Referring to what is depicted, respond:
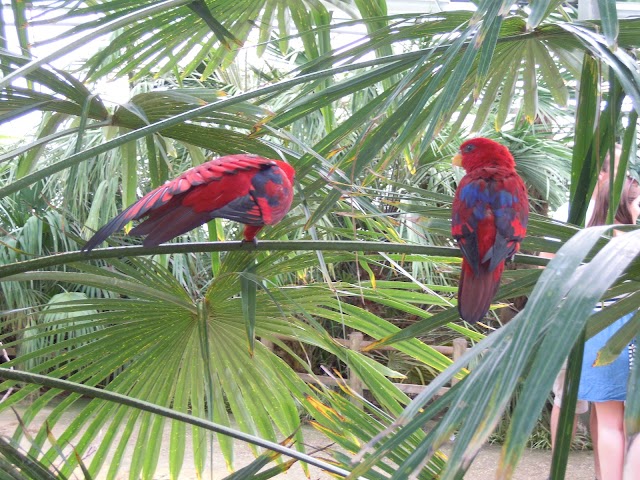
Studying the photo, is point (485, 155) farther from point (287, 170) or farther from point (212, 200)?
point (212, 200)

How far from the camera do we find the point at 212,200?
94cm

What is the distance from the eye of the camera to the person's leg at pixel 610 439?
1686mm

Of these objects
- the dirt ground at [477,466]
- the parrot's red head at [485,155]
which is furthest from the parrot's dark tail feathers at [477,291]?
the dirt ground at [477,466]

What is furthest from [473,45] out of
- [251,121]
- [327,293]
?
[327,293]

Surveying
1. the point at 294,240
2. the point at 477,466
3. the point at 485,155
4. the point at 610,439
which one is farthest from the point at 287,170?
the point at 477,466

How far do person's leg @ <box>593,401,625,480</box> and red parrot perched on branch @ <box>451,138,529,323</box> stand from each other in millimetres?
1000

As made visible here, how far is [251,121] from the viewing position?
3.62 feet

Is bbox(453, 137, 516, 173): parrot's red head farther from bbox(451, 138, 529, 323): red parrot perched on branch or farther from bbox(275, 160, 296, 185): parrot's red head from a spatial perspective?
bbox(275, 160, 296, 185): parrot's red head

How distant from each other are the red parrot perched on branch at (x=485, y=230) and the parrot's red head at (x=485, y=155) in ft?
0.38

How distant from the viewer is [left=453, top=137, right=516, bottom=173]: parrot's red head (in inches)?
43.3

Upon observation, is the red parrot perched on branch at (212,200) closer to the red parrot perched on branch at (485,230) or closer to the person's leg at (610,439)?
the red parrot perched on branch at (485,230)

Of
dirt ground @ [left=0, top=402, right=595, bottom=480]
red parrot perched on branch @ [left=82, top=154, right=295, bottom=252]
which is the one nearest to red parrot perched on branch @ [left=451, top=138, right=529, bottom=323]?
red parrot perched on branch @ [left=82, top=154, right=295, bottom=252]

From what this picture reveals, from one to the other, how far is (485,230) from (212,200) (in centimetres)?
35

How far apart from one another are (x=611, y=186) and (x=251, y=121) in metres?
0.53
